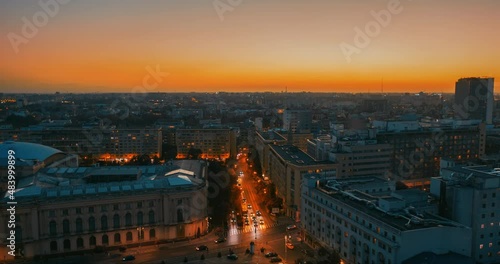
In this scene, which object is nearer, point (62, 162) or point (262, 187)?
point (62, 162)

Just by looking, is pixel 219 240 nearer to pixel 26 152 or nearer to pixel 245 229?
pixel 245 229

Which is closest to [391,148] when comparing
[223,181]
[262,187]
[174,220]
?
[262,187]

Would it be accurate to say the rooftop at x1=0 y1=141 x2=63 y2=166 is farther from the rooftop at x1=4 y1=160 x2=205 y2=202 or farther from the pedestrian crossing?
the pedestrian crossing

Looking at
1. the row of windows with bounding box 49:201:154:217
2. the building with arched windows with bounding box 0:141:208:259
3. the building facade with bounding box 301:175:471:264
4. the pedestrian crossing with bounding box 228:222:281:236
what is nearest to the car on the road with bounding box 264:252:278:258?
the building facade with bounding box 301:175:471:264

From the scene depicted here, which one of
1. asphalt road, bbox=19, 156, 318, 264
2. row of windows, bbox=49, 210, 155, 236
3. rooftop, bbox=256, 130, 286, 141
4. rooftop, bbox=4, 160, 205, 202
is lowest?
asphalt road, bbox=19, 156, 318, 264

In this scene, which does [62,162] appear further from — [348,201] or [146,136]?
[348,201]

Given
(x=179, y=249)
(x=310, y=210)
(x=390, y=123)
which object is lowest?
(x=179, y=249)

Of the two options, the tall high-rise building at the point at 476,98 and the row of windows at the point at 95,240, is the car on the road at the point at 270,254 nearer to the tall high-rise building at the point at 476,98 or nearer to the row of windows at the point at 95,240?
the row of windows at the point at 95,240
